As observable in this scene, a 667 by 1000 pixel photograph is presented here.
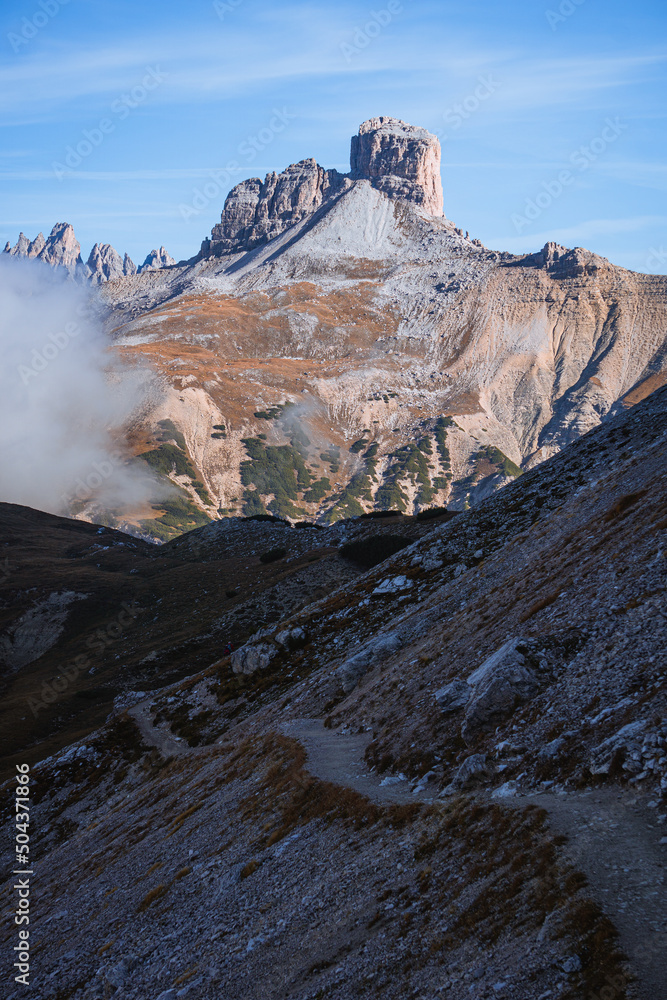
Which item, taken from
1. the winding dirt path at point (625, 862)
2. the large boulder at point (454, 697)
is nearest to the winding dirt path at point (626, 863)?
the winding dirt path at point (625, 862)

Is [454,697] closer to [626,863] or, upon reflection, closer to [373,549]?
[626,863]

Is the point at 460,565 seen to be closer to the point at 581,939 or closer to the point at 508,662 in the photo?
the point at 508,662

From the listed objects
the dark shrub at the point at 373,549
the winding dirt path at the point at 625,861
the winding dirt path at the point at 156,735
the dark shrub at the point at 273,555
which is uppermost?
the dark shrub at the point at 273,555

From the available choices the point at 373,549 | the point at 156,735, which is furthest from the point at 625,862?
the point at 373,549

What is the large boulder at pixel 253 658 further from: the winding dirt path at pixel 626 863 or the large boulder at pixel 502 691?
the winding dirt path at pixel 626 863

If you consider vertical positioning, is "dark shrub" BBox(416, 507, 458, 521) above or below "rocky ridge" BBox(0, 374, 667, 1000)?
above

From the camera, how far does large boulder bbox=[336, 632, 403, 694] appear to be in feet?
104

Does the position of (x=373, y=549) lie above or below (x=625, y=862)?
above

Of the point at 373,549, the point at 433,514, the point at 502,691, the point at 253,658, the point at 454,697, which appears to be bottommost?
the point at 454,697

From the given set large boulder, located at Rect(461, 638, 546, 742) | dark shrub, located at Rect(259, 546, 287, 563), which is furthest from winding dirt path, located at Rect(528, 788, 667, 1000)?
dark shrub, located at Rect(259, 546, 287, 563)

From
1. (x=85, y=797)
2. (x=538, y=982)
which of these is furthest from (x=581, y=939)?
(x=85, y=797)

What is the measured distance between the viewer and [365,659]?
32.2 meters

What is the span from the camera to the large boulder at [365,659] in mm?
31672

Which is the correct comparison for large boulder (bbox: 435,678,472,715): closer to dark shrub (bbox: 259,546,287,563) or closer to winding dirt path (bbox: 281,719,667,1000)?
winding dirt path (bbox: 281,719,667,1000)
